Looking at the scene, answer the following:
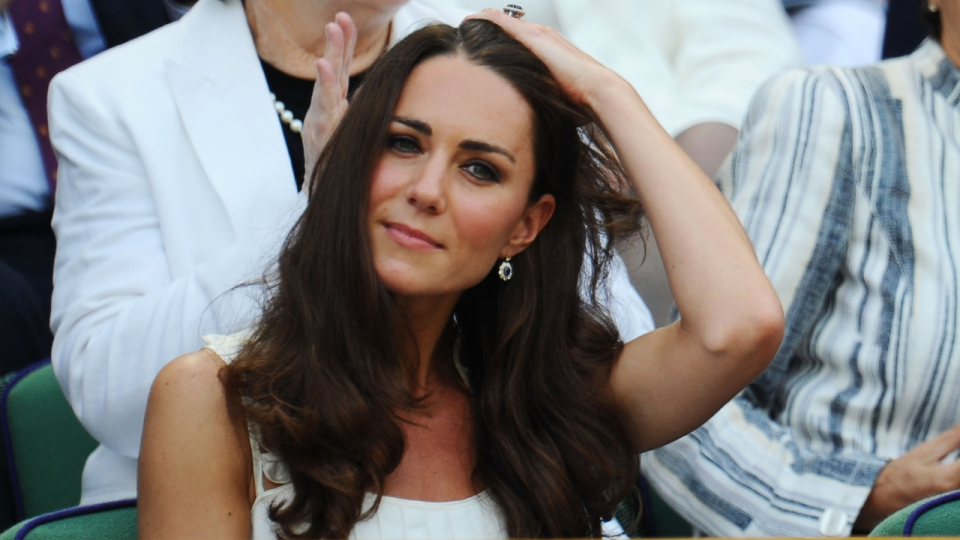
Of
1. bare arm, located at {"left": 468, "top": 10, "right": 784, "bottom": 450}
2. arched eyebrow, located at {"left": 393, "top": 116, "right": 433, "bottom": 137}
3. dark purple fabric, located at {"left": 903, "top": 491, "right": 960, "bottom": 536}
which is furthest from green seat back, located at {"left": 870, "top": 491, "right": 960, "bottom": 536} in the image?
arched eyebrow, located at {"left": 393, "top": 116, "right": 433, "bottom": 137}

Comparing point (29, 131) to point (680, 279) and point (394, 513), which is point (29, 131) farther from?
point (680, 279)

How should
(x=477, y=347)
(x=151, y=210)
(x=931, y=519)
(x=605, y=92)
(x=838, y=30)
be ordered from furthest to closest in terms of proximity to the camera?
(x=838, y=30)
(x=151, y=210)
(x=477, y=347)
(x=605, y=92)
(x=931, y=519)

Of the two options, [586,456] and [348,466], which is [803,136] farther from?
[348,466]

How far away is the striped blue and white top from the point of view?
188 cm

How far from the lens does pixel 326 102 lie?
1.92m

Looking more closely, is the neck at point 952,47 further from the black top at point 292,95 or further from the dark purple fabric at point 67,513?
the dark purple fabric at point 67,513

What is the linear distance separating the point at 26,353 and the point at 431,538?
99 centimetres

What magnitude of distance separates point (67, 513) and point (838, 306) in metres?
1.21

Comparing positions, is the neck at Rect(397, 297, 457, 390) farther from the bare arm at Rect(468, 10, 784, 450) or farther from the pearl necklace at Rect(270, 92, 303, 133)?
the pearl necklace at Rect(270, 92, 303, 133)

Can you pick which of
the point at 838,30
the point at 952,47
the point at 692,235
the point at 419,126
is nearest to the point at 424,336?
the point at 419,126

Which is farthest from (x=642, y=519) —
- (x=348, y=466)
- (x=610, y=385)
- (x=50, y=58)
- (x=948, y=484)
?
(x=50, y=58)

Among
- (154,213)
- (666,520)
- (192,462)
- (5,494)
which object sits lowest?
(666,520)

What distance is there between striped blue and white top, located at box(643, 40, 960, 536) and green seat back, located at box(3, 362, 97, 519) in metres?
0.97

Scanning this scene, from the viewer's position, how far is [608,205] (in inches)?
76.6
